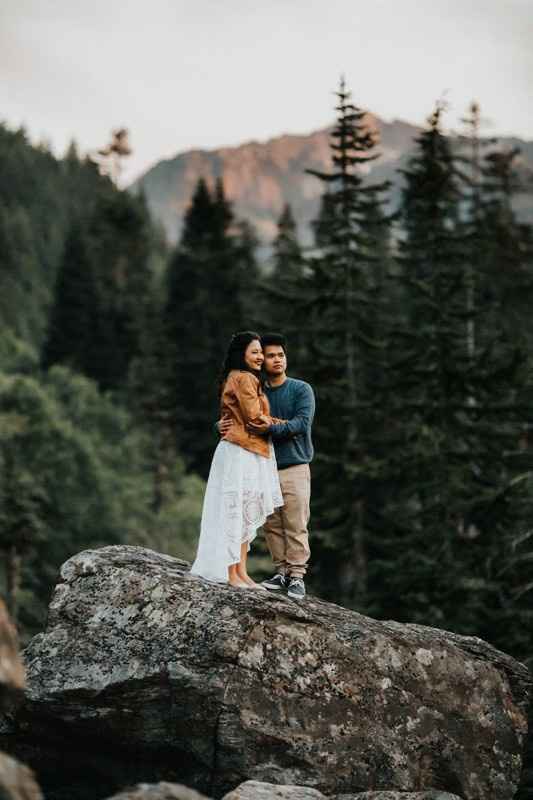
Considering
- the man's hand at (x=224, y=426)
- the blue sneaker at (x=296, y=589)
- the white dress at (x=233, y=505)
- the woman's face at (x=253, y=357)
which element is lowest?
the blue sneaker at (x=296, y=589)

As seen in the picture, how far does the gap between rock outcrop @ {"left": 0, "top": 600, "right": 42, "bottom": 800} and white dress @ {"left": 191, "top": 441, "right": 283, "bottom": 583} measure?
3.30 meters

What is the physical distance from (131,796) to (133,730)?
292cm

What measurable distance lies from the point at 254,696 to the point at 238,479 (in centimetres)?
204

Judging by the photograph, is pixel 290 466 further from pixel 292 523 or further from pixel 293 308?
pixel 293 308

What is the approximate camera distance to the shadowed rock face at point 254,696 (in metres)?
8.24

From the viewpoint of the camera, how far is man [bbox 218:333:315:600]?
939cm

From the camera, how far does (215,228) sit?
61844 mm

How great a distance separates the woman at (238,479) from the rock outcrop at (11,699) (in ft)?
10.9

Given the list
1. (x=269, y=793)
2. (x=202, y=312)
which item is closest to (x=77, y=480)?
(x=202, y=312)

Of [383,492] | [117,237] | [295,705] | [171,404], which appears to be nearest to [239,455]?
[295,705]

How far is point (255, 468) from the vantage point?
914cm

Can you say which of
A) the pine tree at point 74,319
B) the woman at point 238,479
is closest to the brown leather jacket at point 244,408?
the woman at point 238,479

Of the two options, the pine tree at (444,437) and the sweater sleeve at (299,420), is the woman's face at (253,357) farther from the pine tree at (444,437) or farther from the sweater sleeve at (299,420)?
the pine tree at (444,437)

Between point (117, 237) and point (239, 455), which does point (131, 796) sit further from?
point (117, 237)
